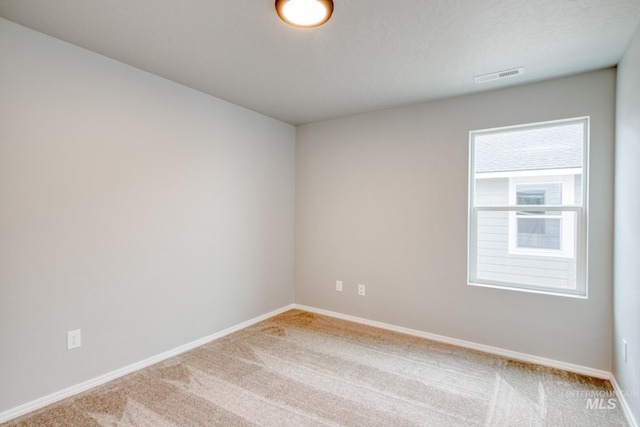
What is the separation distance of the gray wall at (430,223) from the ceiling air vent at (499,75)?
12.8 inches

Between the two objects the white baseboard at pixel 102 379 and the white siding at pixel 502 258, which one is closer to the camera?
the white baseboard at pixel 102 379

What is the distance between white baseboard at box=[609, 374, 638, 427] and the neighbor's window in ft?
2.27

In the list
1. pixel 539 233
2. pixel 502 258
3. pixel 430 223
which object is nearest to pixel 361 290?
pixel 430 223

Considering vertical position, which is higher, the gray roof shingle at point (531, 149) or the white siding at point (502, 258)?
the gray roof shingle at point (531, 149)

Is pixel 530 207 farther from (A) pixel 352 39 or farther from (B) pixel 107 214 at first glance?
(B) pixel 107 214

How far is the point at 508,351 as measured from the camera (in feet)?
9.92

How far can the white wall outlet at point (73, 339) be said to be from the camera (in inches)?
91.7

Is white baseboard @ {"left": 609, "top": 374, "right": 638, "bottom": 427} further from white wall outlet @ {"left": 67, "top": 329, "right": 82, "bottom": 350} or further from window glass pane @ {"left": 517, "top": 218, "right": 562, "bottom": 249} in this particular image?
white wall outlet @ {"left": 67, "top": 329, "right": 82, "bottom": 350}

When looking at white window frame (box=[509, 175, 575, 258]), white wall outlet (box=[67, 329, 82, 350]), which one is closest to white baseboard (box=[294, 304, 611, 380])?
white window frame (box=[509, 175, 575, 258])

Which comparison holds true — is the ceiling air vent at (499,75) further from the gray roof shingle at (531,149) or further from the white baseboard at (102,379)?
the white baseboard at (102,379)

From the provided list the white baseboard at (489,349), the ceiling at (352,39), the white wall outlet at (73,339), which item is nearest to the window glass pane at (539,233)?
the white baseboard at (489,349)

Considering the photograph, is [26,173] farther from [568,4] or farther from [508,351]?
[508,351]

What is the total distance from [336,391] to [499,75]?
2917 mm

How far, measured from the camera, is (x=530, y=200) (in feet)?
9.94
